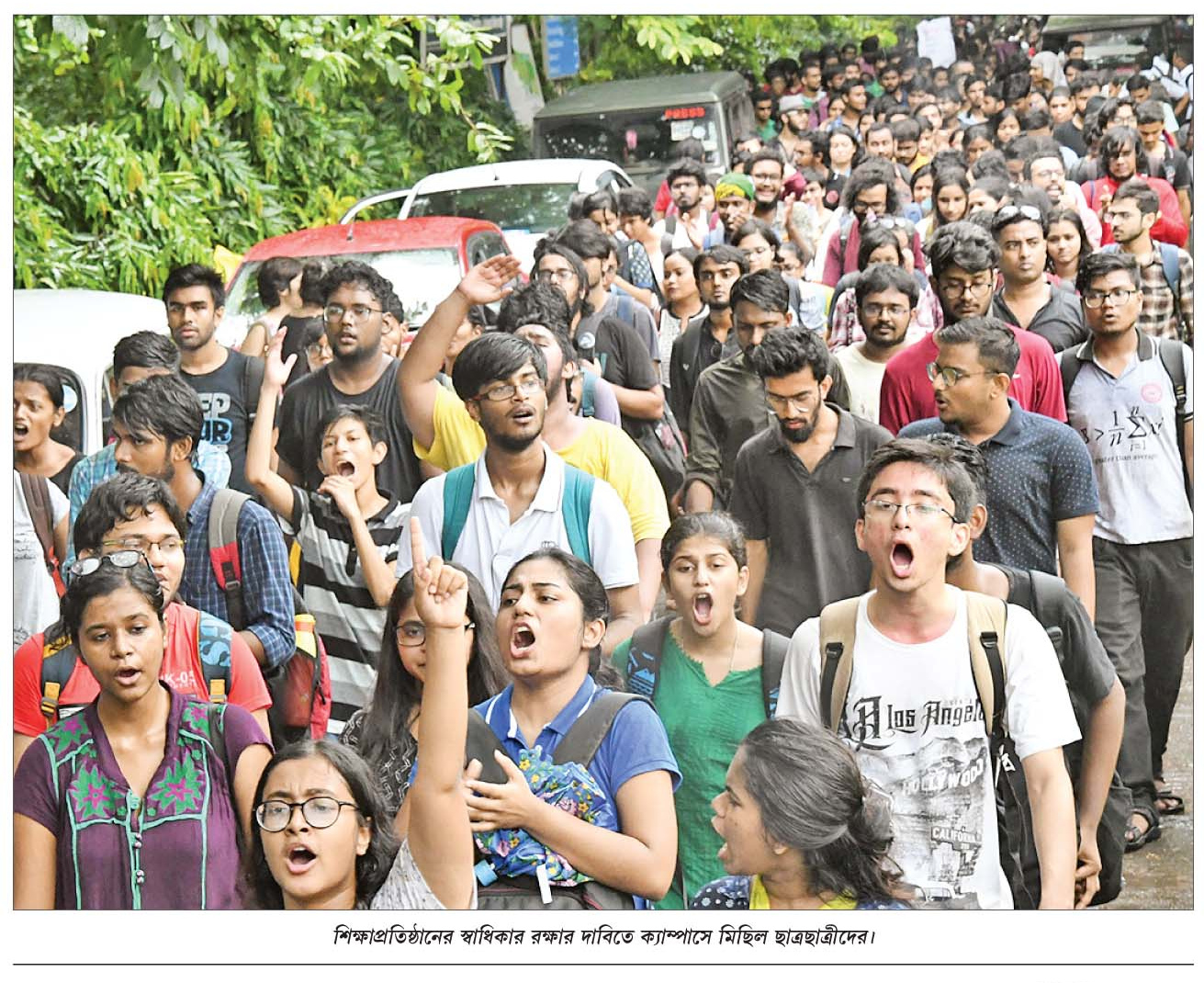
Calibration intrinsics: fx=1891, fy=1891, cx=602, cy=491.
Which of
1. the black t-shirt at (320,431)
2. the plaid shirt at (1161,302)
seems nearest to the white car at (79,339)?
the black t-shirt at (320,431)

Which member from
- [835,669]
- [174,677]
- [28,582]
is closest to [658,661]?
[835,669]

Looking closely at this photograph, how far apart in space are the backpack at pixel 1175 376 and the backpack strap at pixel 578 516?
1.53m

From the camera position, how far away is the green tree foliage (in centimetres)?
602

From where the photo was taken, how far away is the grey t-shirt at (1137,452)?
18.2 feet

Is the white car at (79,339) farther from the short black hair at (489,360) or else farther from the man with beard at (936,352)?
the man with beard at (936,352)

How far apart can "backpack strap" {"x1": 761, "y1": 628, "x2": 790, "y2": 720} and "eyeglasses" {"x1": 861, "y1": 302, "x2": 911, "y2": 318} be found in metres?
1.50

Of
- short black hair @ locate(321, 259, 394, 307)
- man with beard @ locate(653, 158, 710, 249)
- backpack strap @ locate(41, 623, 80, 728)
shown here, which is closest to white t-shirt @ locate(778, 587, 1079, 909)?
short black hair @ locate(321, 259, 394, 307)

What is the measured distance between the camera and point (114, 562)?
181 inches

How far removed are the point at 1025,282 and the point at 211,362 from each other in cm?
260

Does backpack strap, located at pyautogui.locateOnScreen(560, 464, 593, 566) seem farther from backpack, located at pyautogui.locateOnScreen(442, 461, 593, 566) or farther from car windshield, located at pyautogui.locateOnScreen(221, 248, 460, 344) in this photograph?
car windshield, located at pyautogui.locateOnScreen(221, 248, 460, 344)

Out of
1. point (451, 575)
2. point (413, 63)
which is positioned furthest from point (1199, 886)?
point (413, 63)

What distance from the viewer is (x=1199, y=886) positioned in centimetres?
520
